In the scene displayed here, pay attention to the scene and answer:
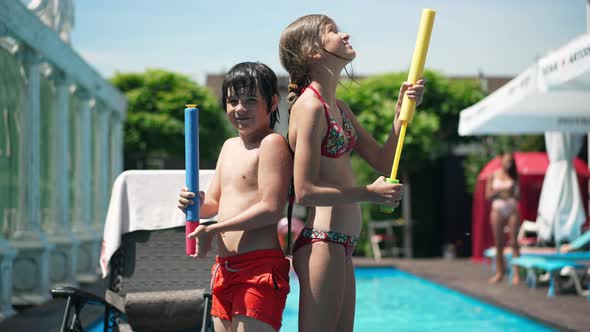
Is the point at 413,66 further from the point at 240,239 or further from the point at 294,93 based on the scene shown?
the point at 240,239

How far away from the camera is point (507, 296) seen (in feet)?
27.2

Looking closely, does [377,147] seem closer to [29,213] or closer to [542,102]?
[29,213]

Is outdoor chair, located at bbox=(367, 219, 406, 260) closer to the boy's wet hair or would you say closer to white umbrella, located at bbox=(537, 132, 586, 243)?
white umbrella, located at bbox=(537, 132, 586, 243)

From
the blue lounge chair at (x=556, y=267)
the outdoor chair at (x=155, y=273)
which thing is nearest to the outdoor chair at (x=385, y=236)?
the blue lounge chair at (x=556, y=267)

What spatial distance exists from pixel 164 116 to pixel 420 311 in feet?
71.0

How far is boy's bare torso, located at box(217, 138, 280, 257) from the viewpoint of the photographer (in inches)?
Answer: 86.2

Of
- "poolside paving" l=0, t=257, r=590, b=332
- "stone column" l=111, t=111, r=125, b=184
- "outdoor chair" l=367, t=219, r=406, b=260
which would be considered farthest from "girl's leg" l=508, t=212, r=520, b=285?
"stone column" l=111, t=111, r=125, b=184

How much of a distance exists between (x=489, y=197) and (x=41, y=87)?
5876 millimetres

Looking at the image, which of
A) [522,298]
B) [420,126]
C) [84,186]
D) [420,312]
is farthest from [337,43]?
[420,126]

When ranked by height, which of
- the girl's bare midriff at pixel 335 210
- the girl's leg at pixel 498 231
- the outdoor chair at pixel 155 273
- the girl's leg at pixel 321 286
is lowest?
the girl's leg at pixel 498 231

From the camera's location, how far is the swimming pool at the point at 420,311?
7.27 metres

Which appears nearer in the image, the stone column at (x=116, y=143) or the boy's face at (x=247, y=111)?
the boy's face at (x=247, y=111)

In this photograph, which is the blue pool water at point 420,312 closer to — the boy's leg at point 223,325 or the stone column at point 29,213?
the stone column at point 29,213

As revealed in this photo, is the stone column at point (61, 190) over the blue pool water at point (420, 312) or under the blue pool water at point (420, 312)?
over
